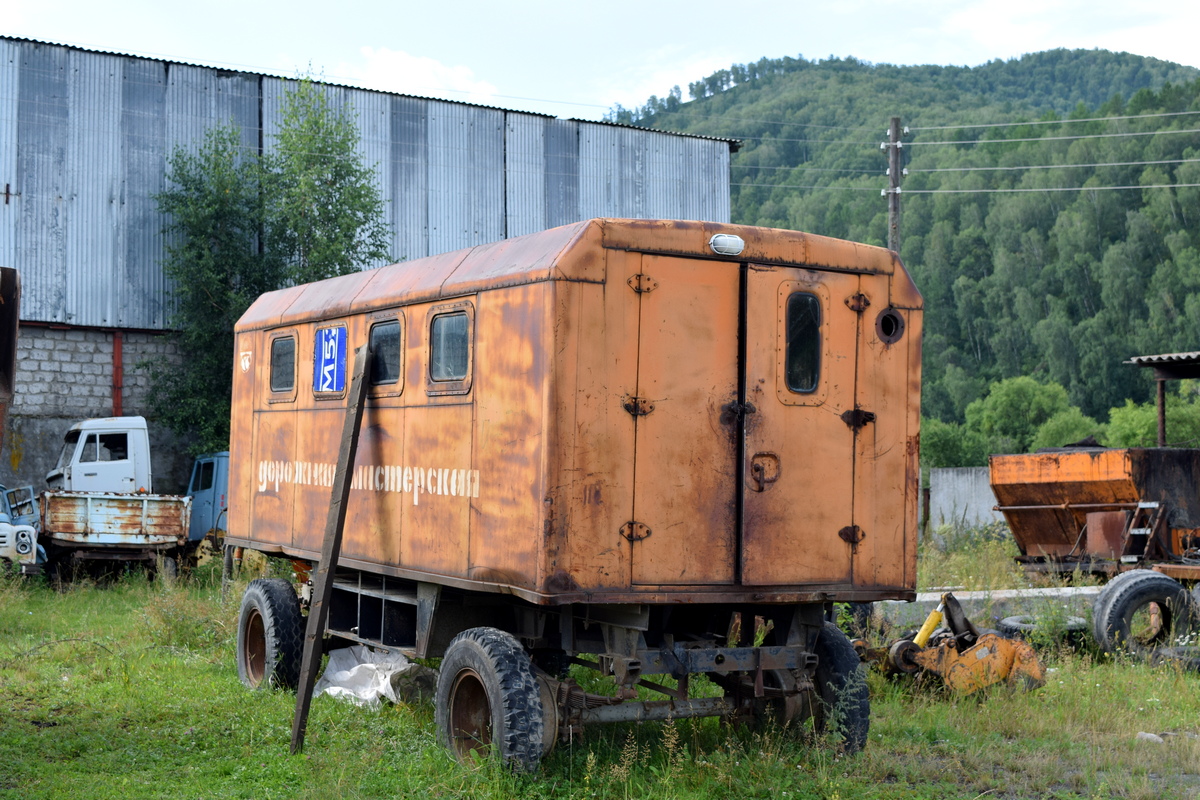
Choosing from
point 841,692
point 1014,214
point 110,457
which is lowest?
point 841,692

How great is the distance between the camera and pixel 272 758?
7.28 metres

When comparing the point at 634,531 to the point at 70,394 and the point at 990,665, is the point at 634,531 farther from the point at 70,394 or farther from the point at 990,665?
the point at 70,394

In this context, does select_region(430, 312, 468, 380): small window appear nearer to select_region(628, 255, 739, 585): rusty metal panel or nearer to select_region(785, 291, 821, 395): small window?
select_region(628, 255, 739, 585): rusty metal panel

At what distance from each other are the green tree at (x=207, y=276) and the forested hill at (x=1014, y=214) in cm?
3242

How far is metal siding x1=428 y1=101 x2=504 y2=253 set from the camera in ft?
79.0

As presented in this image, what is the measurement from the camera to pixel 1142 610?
11266mm

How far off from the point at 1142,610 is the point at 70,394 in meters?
17.6

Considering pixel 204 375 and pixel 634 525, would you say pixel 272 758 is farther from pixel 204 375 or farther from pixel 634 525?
pixel 204 375

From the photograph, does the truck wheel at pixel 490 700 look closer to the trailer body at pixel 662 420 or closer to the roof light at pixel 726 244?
the trailer body at pixel 662 420

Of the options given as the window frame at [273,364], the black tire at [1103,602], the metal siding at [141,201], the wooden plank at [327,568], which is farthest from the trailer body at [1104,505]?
the metal siding at [141,201]

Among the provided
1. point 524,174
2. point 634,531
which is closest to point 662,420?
point 634,531

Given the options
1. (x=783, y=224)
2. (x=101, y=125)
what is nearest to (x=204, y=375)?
(x=101, y=125)

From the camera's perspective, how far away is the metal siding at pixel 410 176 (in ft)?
77.6

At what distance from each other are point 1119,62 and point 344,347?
105m
